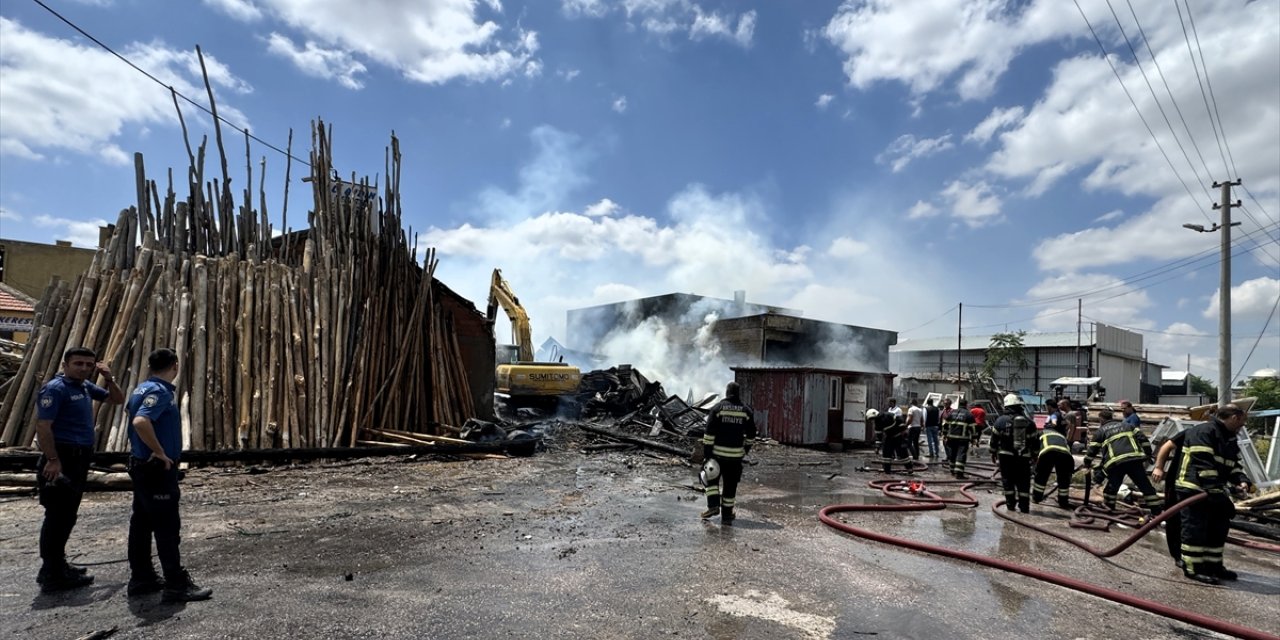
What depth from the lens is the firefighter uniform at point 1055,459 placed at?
29.6 ft

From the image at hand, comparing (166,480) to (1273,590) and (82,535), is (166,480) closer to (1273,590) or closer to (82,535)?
(82,535)

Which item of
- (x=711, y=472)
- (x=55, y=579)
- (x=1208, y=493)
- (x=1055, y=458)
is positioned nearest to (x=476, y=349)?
(x=711, y=472)

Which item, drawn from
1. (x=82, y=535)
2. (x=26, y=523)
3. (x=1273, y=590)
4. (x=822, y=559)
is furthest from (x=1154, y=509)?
(x=26, y=523)

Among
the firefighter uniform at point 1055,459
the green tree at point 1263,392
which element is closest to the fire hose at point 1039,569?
the firefighter uniform at point 1055,459

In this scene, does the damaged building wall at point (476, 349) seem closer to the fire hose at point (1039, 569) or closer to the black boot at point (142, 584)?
the fire hose at point (1039, 569)

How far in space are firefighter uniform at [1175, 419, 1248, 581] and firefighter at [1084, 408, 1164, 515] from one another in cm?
213

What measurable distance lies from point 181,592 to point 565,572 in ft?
8.55

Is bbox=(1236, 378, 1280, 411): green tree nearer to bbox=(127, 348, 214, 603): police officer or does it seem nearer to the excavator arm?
the excavator arm

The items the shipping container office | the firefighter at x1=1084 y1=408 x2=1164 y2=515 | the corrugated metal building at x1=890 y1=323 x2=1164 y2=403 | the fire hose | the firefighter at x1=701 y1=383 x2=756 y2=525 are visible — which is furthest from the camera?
the corrugated metal building at x1=890 y1=323 x2=1164 y2=403

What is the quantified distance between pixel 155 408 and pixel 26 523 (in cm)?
377

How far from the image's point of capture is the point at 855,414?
734 inches

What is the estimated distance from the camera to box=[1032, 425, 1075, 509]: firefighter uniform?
903 centimetres

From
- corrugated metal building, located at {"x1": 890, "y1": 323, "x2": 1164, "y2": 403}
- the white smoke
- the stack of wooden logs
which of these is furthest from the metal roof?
the stack of wooden logs

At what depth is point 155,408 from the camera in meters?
4.27
